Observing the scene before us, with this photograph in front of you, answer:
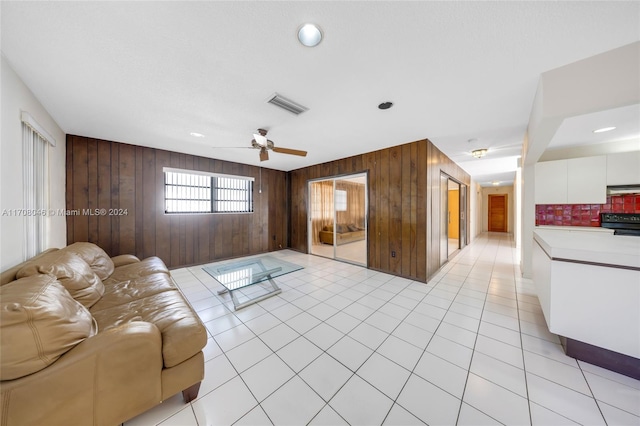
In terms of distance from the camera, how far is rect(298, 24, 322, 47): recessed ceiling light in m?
1.27

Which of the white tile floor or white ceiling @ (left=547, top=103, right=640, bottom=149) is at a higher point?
white ceiling @ (left=547, top=103, right=640, bottom=149)

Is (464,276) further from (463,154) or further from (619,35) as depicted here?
(619,35)

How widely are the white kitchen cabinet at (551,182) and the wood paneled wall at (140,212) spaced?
5.84 metres

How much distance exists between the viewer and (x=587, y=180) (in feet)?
10.6

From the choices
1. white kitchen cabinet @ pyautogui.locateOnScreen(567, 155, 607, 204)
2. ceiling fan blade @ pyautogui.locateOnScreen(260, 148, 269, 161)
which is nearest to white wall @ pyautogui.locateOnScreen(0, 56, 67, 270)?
ceiling fan blade @ pyautogui.locateOnScreen(260, 148, 269, 161)

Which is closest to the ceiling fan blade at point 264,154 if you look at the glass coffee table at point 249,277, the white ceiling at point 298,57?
the white ceiling at point 298,57

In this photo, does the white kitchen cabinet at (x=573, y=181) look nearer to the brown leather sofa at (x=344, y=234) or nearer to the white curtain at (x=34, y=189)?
the brown leather sofa at (x=344, y=234)

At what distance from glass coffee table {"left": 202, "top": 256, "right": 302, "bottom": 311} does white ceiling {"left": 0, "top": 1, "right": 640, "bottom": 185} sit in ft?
6.67

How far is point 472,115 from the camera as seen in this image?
2463 millimetres

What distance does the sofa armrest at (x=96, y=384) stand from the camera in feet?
2.94

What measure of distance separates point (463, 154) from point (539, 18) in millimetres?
3361

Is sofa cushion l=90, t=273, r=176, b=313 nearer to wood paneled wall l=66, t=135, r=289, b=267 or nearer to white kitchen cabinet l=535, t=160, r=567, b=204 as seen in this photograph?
wood paneled wall l=66, t=135, r=289, b=267

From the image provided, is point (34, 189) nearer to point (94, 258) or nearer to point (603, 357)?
point (94, 258)

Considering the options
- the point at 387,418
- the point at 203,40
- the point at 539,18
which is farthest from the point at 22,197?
the point at 539,18
